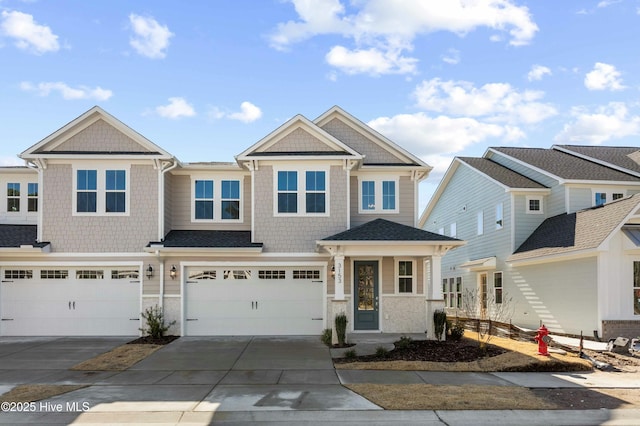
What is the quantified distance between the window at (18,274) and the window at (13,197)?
8.28 ft

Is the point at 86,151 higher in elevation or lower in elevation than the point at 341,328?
higher

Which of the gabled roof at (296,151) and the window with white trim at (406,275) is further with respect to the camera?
the window with white trim at (406,275)

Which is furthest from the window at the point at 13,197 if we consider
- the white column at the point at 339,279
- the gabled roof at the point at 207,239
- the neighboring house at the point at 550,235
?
the neighboring house at the point at 550,235

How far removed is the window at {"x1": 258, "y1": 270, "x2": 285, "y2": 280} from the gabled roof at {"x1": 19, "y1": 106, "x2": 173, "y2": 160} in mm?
4644

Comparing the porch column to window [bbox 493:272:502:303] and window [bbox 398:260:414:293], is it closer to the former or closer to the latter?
window [bbox 398:260:414:293]

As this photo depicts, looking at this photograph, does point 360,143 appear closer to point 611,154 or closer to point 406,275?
point 406,275

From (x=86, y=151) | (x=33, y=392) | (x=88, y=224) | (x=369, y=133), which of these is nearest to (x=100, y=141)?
(x=86, y=151)

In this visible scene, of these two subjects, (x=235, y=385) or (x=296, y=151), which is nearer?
(x=235, y=385)

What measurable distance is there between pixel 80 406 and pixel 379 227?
1029cm

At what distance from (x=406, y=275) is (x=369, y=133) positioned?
16.1 ft

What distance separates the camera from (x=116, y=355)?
14391 millimetres

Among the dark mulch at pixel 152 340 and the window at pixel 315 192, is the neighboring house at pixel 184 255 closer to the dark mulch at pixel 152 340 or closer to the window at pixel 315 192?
the window at pixel 315 192

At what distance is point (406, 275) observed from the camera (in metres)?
18.5

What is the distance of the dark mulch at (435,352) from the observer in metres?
13.5
